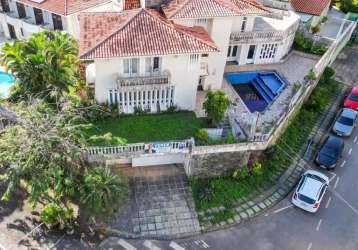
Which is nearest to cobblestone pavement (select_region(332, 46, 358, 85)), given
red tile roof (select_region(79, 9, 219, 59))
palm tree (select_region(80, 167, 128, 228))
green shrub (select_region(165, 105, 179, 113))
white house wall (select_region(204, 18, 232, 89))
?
white house wall (select_region(204, 18, 232, 89))

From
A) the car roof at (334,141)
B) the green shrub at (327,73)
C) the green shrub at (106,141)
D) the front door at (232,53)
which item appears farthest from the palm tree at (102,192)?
the green shrub at (327,73)

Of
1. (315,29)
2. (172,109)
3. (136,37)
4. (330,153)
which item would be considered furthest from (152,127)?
(315,29)

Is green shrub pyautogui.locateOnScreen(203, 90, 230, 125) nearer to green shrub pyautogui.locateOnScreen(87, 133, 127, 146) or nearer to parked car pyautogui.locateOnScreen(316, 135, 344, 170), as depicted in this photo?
green shrub pyautogui.locateOnScreen(87, 133, 127, 146)

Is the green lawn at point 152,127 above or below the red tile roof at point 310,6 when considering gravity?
below

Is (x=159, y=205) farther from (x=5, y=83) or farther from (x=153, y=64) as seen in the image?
(x=5, y=83)

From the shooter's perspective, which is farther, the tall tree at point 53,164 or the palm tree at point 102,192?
the palm tree at point 102,192

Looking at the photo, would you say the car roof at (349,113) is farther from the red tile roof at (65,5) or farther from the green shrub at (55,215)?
the green shrub at (55,215)
